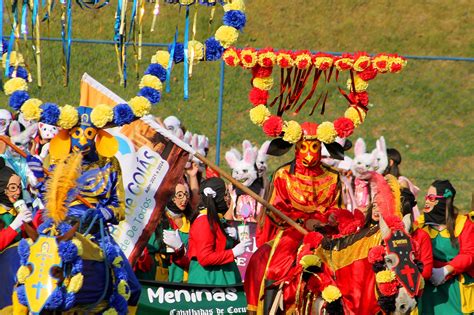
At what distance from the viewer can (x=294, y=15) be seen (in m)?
23.4

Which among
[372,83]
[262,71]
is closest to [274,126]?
[262,71]

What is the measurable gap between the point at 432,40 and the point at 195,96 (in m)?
5.26

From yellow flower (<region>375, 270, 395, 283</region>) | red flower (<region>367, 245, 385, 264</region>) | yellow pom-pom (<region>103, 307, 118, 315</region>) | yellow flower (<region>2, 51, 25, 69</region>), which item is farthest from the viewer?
yellow flower (<region>2, 51, 25, 69</region>)

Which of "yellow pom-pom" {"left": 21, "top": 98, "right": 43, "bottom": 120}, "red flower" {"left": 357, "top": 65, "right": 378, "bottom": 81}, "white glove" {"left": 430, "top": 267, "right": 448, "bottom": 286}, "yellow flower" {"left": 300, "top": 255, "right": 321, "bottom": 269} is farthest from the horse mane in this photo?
"white glove" {"left": 430, "top": 267, "right": 448, "bottom": 286}

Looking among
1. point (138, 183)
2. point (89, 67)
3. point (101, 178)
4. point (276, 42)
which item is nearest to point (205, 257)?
point (138, 183)

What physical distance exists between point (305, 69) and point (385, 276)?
3171mm

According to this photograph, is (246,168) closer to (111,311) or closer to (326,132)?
(326,132)

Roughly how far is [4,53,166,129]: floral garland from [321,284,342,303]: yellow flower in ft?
7.59

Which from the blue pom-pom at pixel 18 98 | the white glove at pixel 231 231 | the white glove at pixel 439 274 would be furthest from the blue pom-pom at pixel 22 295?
the white glove at pixel 439 274

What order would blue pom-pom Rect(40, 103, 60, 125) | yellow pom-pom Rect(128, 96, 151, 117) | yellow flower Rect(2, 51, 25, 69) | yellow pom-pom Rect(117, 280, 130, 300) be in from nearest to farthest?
yellow pom-pom Rect(117, 280, 130, 300) → blue pom-pom Rect(40, 103, 60, 125) → yellow pom-pom Rect(128, 96, 151, 117) → yellow flower Rect(2, 51, 25, 69)

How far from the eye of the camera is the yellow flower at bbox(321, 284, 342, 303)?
941cm

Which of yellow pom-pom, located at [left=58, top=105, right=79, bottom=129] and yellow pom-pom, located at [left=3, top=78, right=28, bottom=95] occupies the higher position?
yellow pom-pom, located at [left=3, top=78, right=28, bottom=95]

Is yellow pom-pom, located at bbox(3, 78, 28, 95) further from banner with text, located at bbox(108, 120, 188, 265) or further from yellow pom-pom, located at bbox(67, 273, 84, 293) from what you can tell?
yellow pom-pom, located at bbox(67, 273, 84, 293)

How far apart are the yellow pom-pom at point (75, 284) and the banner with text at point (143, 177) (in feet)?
10.7
